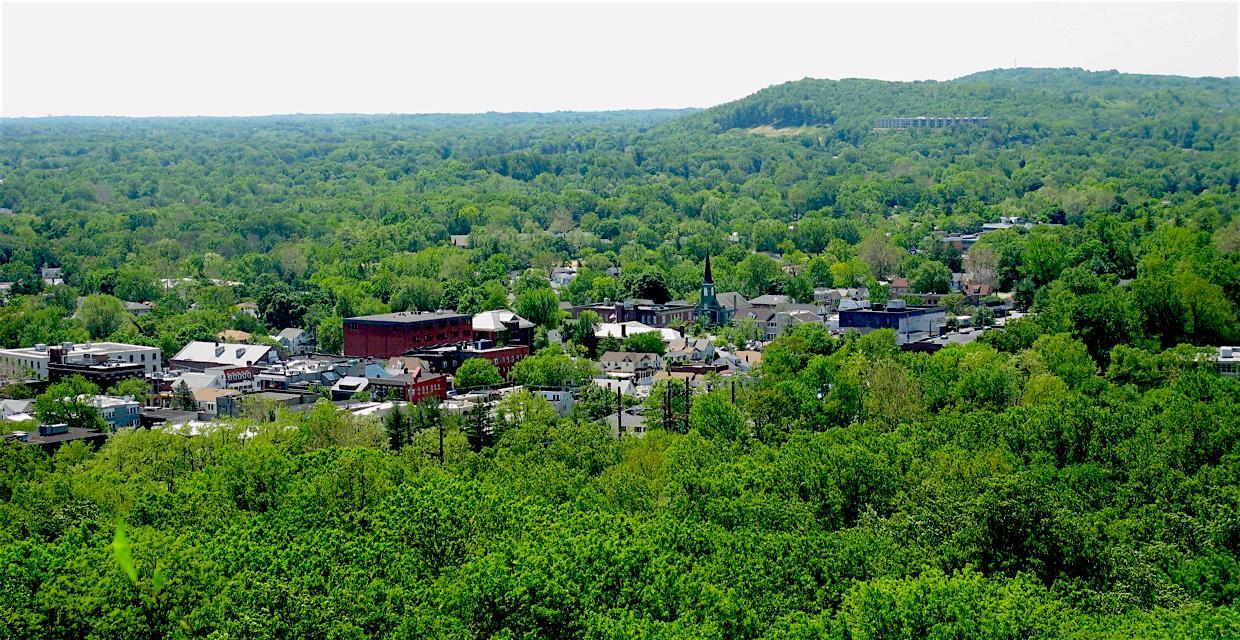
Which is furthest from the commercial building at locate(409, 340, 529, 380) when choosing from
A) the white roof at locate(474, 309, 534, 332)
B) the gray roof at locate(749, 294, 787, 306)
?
the gray roof at locate(749, 294, 787, 306)

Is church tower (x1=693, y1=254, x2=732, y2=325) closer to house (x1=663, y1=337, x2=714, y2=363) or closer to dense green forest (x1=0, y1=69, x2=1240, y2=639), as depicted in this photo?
dense green forest (x1=0, y1=69, x2=1240, y2=639)

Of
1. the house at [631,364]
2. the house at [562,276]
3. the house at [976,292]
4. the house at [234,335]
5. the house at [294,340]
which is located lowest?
the house at [294,340]

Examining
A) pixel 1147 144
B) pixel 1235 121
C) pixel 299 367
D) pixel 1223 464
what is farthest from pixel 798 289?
pixel 1235 121

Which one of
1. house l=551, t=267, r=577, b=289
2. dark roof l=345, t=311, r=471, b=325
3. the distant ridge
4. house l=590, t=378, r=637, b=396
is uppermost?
the distant ridge

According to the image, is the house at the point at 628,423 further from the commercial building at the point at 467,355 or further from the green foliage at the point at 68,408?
the green foliage at the point at 68,408

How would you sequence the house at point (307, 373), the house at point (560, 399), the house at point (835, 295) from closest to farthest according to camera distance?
the house at point (560, 399), the house at point (307, 373), the house at point (835, 295)

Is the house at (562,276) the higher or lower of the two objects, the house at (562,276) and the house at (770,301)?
the lower

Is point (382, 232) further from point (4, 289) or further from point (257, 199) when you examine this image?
point (257, 199)

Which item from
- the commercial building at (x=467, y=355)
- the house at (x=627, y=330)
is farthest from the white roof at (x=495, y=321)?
the commercial building at (x=467, y=355)

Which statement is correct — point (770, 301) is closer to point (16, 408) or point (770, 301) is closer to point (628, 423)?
point (628, 423)
